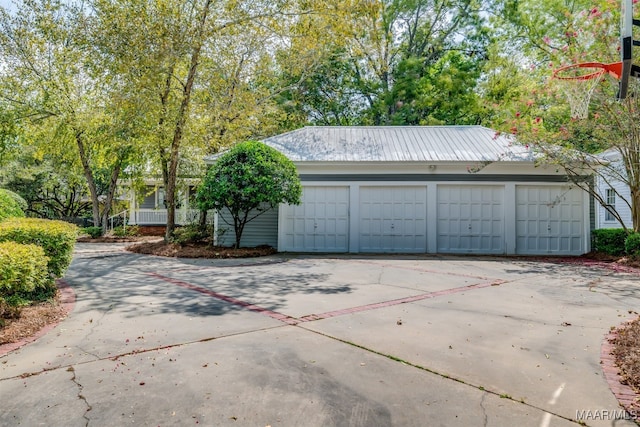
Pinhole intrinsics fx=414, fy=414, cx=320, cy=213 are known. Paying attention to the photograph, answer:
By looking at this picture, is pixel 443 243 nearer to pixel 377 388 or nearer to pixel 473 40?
pixel 377 388

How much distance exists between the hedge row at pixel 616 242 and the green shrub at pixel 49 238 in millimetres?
13126

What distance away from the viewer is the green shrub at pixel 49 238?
19.5ft

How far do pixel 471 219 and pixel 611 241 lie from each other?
4.03 meters

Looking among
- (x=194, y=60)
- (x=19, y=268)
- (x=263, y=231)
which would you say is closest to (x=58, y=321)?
(x=19, y=268)

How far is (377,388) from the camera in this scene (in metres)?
3.19

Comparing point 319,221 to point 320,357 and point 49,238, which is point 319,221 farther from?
point 320,357

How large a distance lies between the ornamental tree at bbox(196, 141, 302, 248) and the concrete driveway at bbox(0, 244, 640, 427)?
4682 mm

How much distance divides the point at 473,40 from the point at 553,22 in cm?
438

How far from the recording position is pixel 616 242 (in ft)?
40.5

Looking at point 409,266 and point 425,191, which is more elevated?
point 425,191

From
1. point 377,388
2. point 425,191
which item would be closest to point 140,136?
point 425,191

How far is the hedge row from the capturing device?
1106cm

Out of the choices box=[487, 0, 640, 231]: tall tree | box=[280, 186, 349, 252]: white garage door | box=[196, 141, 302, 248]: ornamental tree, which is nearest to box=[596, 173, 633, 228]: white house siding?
box=[487, 0, 640, 231]: tall tree

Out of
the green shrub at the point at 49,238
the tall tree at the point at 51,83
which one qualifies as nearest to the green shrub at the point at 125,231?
the tall tree at the point at 51,83
